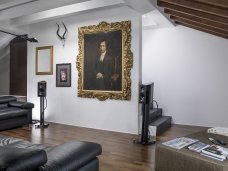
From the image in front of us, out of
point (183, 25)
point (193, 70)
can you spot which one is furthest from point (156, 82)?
point (183, 25)

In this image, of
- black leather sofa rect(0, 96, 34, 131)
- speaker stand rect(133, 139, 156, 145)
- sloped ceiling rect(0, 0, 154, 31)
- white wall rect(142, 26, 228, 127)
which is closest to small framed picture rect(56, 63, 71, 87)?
black leather sofa rect(0, 96, 34, 131)

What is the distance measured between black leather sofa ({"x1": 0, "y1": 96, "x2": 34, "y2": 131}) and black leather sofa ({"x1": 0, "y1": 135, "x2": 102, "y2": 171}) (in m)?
2.50

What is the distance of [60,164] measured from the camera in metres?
1.69

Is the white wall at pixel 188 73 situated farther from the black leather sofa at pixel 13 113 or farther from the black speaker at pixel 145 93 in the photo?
the black leather sofa at pixel 13 113

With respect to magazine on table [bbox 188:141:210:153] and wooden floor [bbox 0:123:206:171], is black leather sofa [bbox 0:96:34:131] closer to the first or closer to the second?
wooden floor [bbox 0:123:206:171]

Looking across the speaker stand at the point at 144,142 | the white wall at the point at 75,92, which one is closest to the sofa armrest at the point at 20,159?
the speaker stand at the point at 144,142

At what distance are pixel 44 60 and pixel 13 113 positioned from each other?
168 centimetres

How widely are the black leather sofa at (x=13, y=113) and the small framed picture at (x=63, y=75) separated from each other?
95cm

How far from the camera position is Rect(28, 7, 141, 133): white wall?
467 cm

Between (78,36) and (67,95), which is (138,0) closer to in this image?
(78,36)

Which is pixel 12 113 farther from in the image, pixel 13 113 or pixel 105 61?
pixel 105 61

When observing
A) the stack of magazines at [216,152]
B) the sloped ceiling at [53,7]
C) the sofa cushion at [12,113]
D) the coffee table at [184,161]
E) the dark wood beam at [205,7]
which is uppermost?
the sloped ceiling at [53,7]

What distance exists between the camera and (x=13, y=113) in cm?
504

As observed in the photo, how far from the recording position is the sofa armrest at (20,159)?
125cm
